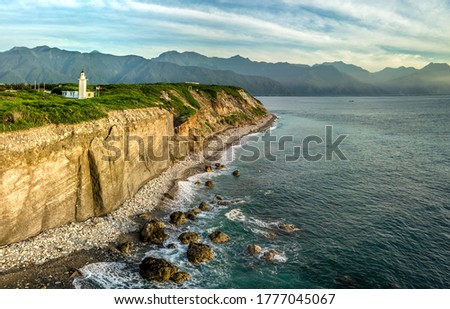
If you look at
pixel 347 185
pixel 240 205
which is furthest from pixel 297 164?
pixel 240 205

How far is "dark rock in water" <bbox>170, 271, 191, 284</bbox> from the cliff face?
42.0 ft

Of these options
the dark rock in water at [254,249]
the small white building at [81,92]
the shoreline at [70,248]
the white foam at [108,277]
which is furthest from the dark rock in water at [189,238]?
the small white building at [81,92]

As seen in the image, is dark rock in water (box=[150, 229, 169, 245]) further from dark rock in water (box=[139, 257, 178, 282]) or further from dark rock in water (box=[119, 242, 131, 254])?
dark rock in water (box=[139, 257, 178, 282])

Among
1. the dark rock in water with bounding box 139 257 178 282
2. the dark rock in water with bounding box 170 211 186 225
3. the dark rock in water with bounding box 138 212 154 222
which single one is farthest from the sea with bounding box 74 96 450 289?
the dark rock in water with bounding box 138 212 154 222

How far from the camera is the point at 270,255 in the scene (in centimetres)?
2470

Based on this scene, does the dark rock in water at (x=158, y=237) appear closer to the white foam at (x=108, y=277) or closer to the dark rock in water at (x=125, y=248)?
the dark rock in water at (x=125, y=248)

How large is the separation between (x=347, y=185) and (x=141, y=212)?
90.8ft

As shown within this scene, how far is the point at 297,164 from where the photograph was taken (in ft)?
180

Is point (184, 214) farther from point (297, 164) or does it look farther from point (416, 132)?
point (416, 132)

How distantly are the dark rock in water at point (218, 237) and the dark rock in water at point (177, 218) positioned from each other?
436 centimetres

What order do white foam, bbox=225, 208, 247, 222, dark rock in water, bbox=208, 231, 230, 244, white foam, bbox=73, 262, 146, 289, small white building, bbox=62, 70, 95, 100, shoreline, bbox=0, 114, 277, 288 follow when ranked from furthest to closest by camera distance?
small white building, bbox=62, 70, 95, 100 < white foam, bbox=225, 208, 247, 222 < dark rock in water, bbox=208, 231, 230, 244 < white foam, bbox=73, 262, 146, 289 < shoreline, bbox=0, 114, 277, 288

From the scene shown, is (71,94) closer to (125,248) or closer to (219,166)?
(219,166)

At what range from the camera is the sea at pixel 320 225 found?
22156mm

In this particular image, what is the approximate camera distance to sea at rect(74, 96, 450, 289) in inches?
872
